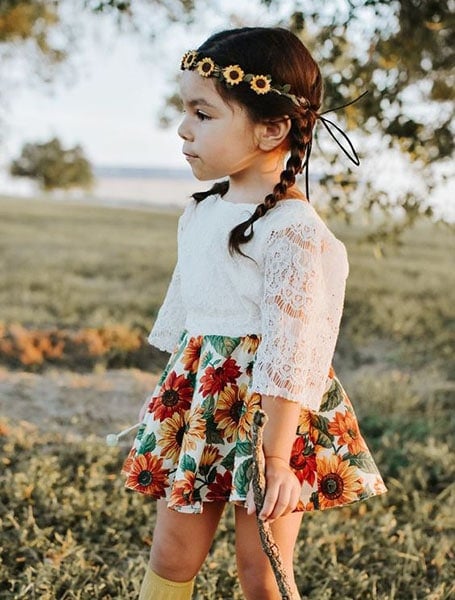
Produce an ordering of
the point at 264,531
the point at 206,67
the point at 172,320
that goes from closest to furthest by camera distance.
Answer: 1. the point at 264,531
2. the point at 206,67
3. the point at 172,320

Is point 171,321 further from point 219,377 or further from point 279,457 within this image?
point 279,457

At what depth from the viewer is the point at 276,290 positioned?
6.97 feet

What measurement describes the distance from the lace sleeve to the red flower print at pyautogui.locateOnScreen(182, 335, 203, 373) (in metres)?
0.28

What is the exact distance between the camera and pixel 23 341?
678 cm

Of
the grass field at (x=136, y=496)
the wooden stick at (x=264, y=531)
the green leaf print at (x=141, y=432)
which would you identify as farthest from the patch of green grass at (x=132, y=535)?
the wooden stick at (x=264, y=531)

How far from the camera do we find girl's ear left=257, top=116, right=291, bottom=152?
226 cm

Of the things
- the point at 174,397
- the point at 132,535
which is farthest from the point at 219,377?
the point at 132,535

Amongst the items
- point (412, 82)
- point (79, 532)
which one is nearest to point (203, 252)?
point (79, 532)

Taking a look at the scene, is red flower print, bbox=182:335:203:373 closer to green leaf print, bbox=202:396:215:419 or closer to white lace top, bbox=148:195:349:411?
white lace top, bbox=148:195:349:411

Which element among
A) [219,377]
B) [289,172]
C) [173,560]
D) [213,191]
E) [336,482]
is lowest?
[173,560]

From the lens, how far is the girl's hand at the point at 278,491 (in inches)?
79.4

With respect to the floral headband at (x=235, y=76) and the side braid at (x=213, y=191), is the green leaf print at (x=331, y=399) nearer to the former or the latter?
the side braid at (x=213, y=191)

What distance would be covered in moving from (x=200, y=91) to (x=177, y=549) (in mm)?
1234

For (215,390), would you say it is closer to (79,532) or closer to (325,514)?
(79,532)
